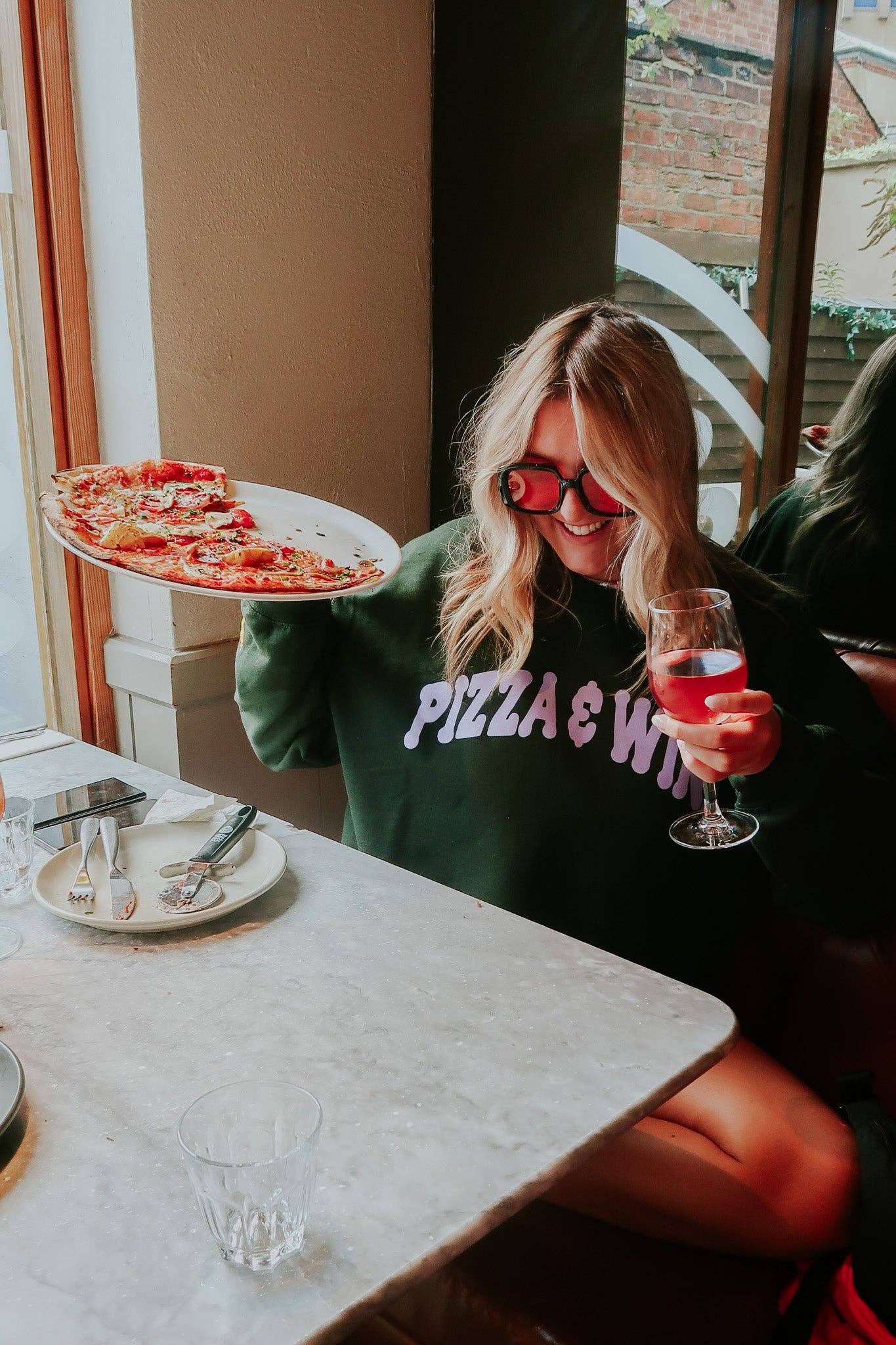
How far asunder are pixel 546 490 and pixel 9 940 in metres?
0.86

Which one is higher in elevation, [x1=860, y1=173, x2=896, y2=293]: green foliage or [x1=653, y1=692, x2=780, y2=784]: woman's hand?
[x1=860, y1=173, x2=896, y2=293]: green foliage

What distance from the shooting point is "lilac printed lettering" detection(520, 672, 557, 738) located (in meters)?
1.52

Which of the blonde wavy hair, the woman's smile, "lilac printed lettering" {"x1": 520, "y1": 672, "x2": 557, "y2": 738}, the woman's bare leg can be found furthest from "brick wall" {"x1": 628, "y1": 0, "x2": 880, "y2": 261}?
the woman's bare leg

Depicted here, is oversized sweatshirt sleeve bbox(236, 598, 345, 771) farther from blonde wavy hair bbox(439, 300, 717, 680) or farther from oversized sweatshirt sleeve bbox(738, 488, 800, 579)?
oversized sweatshirt sleeve bbox(738, 488, 800, 579)

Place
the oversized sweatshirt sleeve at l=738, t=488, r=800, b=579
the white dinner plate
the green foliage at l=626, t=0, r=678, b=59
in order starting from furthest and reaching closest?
the green foliage at l=626, t=0, r=678, b=59 < the oversized sweatshirt sleeve at l=738, t=488, r=800, b=579 < the white dinner plate

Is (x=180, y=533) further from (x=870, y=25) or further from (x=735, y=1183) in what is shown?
(x=870, y=25)

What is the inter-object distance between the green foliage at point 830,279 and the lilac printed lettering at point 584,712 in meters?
0.94

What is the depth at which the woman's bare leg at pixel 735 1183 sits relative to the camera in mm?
1193

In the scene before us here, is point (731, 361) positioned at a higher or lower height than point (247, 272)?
lower

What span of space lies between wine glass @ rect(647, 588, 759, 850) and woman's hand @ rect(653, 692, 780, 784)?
0.02 m

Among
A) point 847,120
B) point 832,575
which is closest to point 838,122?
point 847,120

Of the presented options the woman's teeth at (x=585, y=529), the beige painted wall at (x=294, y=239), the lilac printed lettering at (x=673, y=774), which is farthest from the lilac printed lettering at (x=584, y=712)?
the beige painted wall at (x=294, y=239)

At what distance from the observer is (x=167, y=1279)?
0.71 m

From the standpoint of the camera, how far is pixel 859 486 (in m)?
1.84
